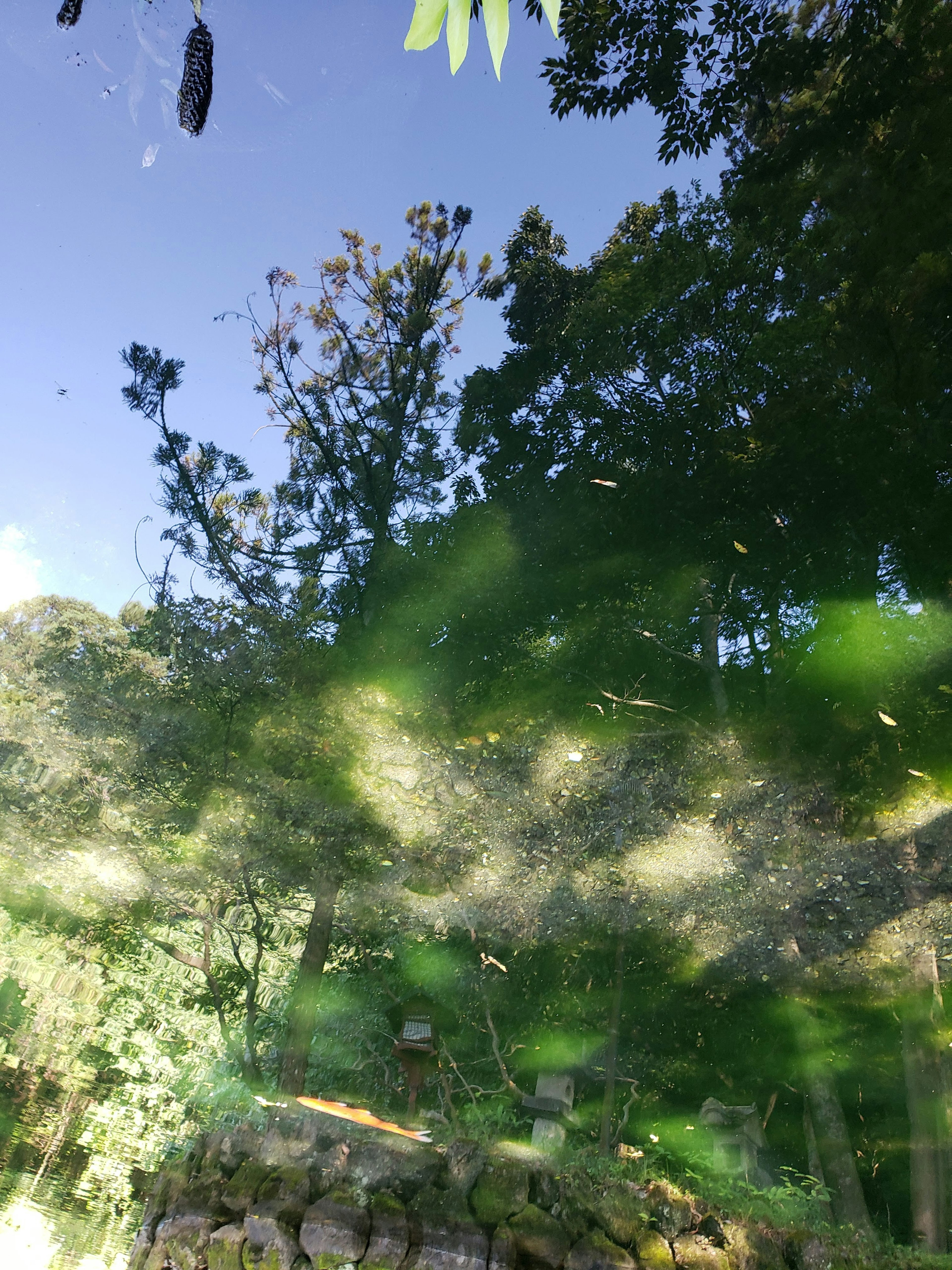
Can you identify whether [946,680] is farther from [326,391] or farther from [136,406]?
[136,406]

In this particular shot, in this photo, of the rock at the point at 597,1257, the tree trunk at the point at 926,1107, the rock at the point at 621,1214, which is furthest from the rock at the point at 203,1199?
the tree trunk at the point at 926,1107

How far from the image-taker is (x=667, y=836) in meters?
4.88

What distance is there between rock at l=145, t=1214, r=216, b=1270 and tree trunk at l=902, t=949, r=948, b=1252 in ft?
13.6

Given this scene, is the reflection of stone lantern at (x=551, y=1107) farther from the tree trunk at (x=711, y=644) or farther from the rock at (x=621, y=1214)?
the tree trunk at (x=711, y=644)

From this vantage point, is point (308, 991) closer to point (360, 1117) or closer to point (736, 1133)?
point (360, 1117)

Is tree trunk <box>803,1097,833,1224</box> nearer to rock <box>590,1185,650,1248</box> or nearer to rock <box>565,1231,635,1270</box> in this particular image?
rock <box>590,1185,650,1248</box>

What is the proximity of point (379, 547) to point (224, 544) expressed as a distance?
56.1 inches

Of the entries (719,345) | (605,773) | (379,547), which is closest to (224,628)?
(379,547)

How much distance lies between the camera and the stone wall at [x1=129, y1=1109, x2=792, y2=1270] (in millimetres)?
3246

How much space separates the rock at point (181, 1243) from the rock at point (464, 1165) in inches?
44.8

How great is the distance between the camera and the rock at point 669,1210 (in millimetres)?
3420

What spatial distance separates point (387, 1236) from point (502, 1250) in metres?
0.51

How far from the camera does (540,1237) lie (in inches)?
129

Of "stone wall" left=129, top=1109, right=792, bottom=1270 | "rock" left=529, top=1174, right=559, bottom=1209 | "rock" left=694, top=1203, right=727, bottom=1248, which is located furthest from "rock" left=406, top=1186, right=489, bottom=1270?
"rock" left=694, top=1203, right=727, bottom=1248
